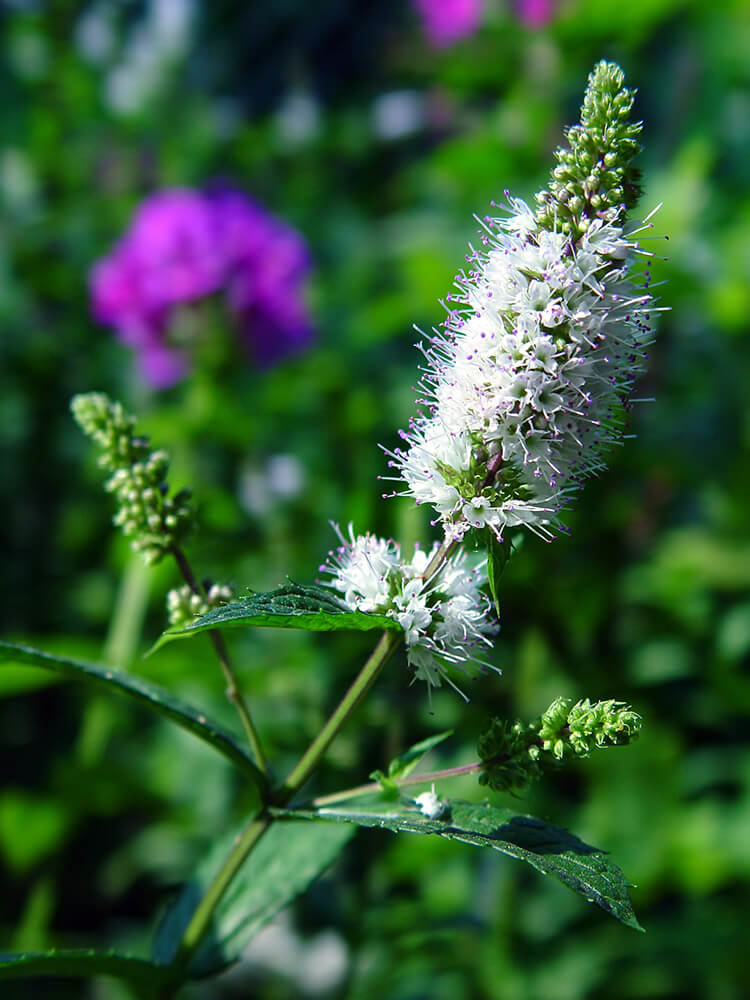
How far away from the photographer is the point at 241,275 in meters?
3.98

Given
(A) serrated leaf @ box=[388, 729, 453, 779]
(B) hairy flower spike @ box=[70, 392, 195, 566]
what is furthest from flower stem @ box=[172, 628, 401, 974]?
(B) hairy flower spike @ box=[70, 392, 195, 566]

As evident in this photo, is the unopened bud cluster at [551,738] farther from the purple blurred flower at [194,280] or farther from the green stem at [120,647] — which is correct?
the purple blurred flower at [194,280]

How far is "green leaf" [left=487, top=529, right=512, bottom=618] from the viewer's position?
1212 millimetres

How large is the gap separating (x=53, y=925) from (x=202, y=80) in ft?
21.1

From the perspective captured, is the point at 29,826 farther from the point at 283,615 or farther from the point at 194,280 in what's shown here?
the point at 283,615

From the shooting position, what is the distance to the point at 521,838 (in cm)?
117

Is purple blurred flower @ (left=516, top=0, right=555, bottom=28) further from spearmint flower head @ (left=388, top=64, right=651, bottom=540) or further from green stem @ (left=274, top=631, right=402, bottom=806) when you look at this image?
green stem @ (left=274, top=631, right=402, bottom=806)

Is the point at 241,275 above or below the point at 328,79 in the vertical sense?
below

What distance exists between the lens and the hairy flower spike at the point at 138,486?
4.73 ft

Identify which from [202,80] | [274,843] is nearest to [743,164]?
[274,843]

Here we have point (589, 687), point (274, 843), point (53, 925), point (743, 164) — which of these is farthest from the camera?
point (743, 164)

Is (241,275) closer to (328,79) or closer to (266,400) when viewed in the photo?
(266,400)

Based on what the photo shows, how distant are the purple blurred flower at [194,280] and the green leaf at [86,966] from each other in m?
2.86

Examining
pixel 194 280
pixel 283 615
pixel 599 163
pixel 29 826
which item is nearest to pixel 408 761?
pixel 283 615
